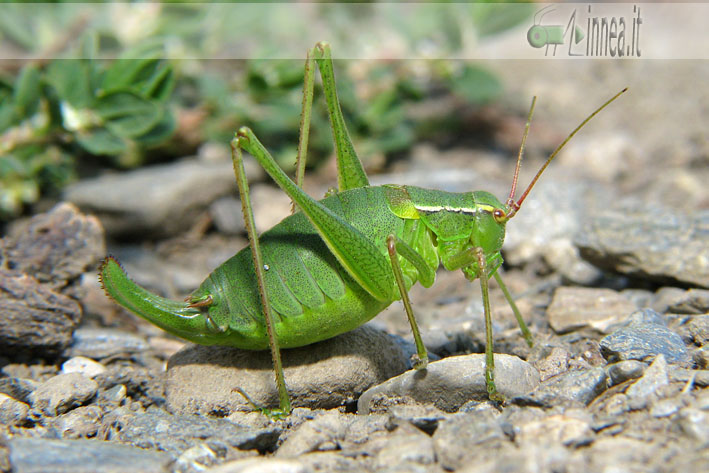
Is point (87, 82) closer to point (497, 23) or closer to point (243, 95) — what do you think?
point (243, 95)

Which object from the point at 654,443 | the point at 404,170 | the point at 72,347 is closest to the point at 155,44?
the point at 72,347

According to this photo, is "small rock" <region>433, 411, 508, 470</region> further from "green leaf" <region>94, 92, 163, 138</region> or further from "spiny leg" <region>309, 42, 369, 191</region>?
"green leaf" <region>94, 92, 163, 138</region>

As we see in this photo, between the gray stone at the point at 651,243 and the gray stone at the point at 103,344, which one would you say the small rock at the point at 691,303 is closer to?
the gray stone at the point at 651,243

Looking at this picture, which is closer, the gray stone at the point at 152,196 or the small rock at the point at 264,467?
the small rock at the point at 264,467

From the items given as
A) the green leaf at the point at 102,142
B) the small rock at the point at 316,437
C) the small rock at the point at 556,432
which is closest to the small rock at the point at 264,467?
the small rock at the point at 316,437

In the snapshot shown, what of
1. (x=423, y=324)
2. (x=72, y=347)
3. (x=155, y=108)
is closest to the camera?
(x=72, y=347)

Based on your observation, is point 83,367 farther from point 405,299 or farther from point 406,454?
point 406,454
